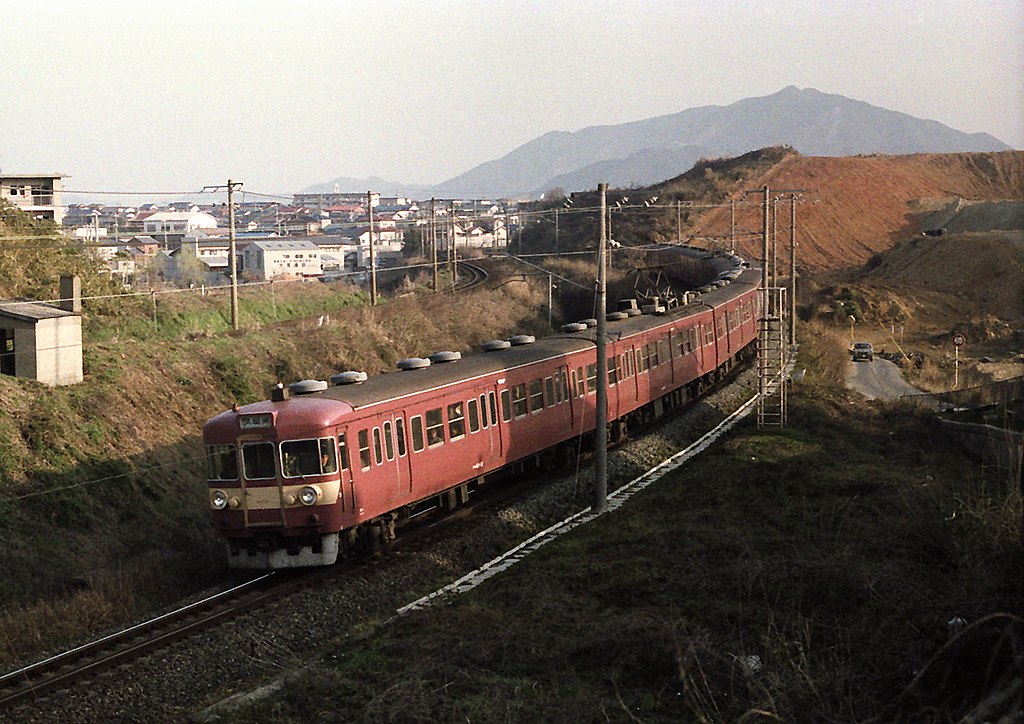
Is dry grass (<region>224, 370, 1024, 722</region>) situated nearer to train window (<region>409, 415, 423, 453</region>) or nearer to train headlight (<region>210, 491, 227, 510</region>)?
train window (<region>409, 415, 423, 453</region>)

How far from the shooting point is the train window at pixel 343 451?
58.0ft

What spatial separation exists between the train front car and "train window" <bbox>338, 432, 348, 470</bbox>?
1cm

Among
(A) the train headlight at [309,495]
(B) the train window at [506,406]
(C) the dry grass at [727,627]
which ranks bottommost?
(C) the dry grass at [727,627]

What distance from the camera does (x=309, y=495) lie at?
1741 centimetres

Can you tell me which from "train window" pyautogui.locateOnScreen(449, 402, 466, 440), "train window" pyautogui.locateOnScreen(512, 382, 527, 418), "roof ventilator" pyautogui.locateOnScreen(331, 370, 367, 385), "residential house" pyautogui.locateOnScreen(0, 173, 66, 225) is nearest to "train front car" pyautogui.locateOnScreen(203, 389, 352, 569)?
"roof ventilator" pyautogui.locateOnScreen(331, 370, 367, 385)

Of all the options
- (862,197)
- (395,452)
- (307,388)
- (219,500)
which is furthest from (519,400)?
(862,197)

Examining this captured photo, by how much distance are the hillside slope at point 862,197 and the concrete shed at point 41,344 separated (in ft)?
254

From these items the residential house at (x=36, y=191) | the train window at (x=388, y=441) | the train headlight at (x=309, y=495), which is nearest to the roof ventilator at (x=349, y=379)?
the train window at (x=388, y=441)

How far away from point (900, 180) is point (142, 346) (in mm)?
110964

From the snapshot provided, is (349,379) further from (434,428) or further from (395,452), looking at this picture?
(395,452)

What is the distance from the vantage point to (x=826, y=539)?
17.2 m

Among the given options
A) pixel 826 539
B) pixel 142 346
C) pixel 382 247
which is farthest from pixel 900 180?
pixel 826 539

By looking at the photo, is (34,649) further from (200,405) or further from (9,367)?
(200,405)

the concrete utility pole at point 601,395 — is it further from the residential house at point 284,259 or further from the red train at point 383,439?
the residential house at point 284,259
